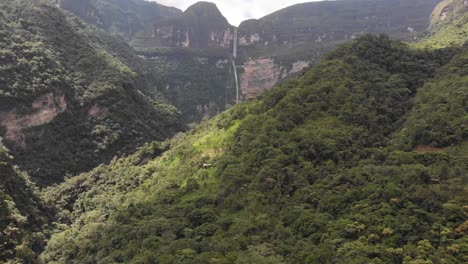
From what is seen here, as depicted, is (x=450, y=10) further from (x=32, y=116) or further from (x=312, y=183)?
(x=312, y=183)

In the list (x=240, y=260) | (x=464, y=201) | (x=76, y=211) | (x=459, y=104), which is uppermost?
(x=459, y=104)

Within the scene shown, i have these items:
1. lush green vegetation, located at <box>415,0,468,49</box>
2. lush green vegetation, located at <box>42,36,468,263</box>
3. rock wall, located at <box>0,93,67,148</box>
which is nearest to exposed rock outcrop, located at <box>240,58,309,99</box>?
lush green vegetation, located at <box>415,0,468,49</box>

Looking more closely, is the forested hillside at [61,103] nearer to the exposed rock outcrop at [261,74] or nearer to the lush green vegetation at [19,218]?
the lush green vegetation at [19,218]

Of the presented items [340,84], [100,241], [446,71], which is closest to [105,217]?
[100,241]

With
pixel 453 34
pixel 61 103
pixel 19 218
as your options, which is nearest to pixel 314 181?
pixel 19 218

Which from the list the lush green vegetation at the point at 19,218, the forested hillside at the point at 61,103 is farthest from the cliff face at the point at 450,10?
the lush green vegetation at the point at 19,218

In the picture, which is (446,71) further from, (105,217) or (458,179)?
(105,217)

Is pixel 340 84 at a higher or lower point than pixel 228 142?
higher
